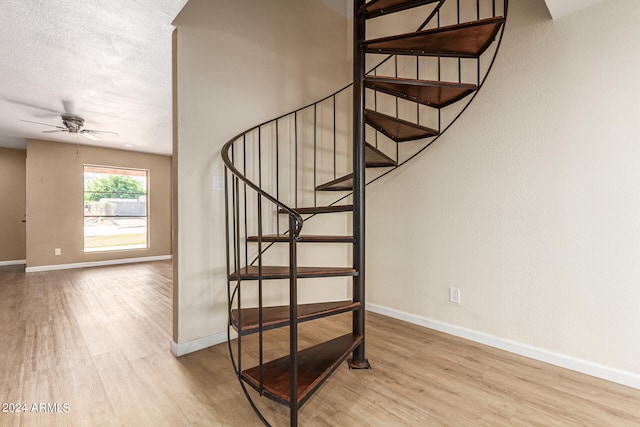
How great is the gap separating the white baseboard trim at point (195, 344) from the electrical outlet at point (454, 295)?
1.97 meters

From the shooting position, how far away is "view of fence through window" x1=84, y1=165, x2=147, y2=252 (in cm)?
599

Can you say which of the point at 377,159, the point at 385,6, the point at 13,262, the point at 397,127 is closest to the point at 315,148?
the point at 377,159

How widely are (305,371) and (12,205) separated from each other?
7.89 metres

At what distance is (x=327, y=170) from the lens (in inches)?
124

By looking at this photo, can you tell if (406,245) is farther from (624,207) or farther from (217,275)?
(217,275)

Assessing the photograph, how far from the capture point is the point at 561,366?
198 centimetres

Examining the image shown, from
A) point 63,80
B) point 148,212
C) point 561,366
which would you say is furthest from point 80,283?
point 561,366

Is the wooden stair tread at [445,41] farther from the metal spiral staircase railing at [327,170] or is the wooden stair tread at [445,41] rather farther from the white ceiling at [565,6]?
the white ceiling at [565,6]

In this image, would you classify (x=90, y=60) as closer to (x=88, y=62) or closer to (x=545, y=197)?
(x=88, y=62)

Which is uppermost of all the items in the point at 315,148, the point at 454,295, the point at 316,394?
the point at 315,148

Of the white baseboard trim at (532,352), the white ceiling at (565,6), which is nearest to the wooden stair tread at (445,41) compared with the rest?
the white ceiling at (565,6)

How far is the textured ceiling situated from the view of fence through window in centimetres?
159

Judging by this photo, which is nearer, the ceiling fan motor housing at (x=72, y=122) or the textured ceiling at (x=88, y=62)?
the textured ceiling at (x=88, y=62)

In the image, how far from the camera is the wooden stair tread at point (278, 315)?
1521 mm
